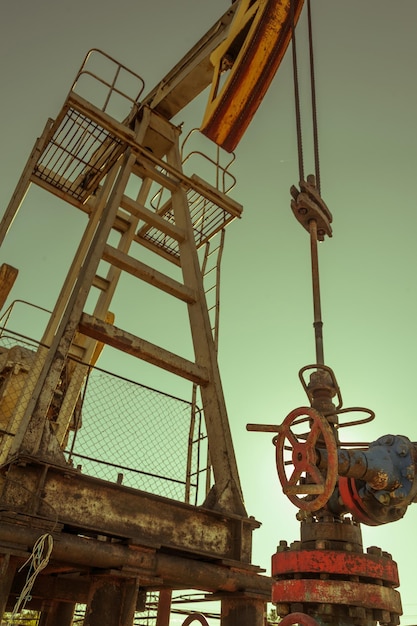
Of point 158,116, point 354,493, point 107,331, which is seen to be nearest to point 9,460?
point 107,331

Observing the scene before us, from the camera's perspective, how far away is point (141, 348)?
17.1ft

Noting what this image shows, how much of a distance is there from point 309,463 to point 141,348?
10.7 ft

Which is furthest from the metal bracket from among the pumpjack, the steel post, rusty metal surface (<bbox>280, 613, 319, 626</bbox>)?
the steel post

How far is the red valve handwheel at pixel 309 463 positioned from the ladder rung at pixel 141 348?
3048 mm

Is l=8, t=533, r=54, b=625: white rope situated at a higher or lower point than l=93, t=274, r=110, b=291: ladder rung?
lower

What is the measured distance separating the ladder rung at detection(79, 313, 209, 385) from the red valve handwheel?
3.05 metres

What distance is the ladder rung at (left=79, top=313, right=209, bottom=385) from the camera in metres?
5.02

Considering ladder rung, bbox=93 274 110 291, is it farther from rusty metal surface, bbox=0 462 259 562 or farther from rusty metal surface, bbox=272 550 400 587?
rusty metal surface, bbox=272 550 400 587

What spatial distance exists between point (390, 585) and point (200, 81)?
7.58 m

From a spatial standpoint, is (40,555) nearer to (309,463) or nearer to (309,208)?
(309,463)

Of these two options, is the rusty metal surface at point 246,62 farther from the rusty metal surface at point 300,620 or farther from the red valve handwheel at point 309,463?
the rusty metal surface at point 300,620

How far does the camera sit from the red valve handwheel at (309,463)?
6.82 ft

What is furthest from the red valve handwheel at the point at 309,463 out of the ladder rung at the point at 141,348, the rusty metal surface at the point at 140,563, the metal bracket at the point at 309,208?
the ladder rung at the point at 141,348

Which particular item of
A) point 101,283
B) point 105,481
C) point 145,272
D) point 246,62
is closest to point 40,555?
point 105,481
